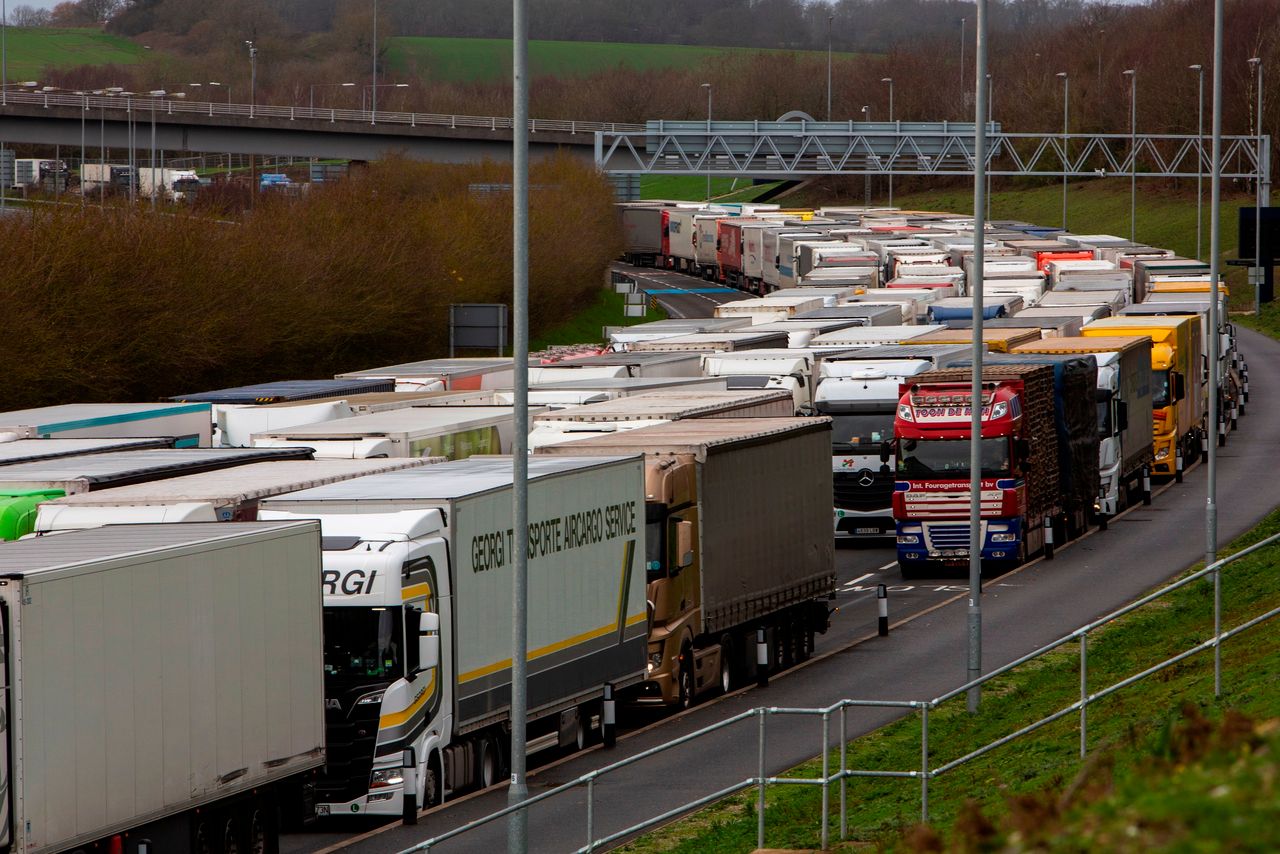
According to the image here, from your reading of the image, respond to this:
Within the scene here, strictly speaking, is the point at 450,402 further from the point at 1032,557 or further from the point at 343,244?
the point at 343,244

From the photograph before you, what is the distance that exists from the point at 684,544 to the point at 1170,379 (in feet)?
79.0

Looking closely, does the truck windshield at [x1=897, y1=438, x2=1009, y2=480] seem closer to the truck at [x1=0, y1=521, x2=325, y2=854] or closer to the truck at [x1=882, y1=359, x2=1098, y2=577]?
the truck at [x1=882, y1=359, x2=1098, y2=577]

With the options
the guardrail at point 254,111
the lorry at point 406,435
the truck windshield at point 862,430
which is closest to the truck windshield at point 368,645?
the lorry at point 406,435

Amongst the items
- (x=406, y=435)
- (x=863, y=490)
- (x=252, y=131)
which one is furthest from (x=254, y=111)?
(x=406, y=435)

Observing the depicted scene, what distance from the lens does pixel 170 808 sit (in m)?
14.7

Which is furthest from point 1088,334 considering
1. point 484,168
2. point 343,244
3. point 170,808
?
point 484,168

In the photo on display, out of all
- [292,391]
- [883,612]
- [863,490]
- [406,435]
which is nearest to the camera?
[406,435]

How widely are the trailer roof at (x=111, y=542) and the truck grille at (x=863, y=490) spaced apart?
2128cm

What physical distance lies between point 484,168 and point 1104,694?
73353 millimetres

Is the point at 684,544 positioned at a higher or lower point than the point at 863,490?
higher

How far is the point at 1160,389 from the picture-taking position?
4441cm

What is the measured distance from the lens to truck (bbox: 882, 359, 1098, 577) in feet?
107

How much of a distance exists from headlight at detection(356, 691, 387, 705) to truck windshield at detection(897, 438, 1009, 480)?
16.7 metres

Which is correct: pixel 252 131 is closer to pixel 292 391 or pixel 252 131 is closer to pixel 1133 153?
pixel 1133 153
